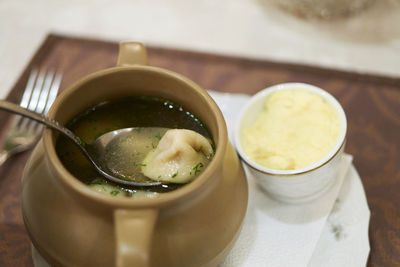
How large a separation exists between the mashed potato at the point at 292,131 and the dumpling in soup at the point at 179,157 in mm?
196

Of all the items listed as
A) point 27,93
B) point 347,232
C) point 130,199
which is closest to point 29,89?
point 27,93

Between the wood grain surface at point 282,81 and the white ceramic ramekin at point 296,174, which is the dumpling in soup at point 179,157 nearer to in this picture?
the white ceramic ramekin at point 296,174

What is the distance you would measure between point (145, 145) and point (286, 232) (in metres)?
0.41

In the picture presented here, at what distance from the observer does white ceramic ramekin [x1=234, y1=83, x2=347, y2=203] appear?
1.07m

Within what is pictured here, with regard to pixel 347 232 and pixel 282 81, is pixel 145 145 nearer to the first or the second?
pixel 347 232

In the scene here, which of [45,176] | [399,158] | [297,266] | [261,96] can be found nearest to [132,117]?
[45,176]

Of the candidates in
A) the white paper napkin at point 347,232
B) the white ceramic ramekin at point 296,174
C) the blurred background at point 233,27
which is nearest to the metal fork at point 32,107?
the blurred background at point 233,27

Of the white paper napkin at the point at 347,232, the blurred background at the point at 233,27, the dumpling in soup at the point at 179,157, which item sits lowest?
the white paper napkin at the point at 347,232

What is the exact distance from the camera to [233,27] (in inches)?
71.5

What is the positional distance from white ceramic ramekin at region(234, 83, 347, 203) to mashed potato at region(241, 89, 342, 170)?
0.06 ft

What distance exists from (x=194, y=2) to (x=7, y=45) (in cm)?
78

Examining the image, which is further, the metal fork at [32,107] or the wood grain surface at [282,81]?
the metal fork at [32,107]

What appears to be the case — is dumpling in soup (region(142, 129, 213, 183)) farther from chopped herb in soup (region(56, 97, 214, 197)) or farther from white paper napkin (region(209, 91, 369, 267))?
white paper napkin (region(209, 91, 369, 267))

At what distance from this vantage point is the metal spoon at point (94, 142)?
86cm
